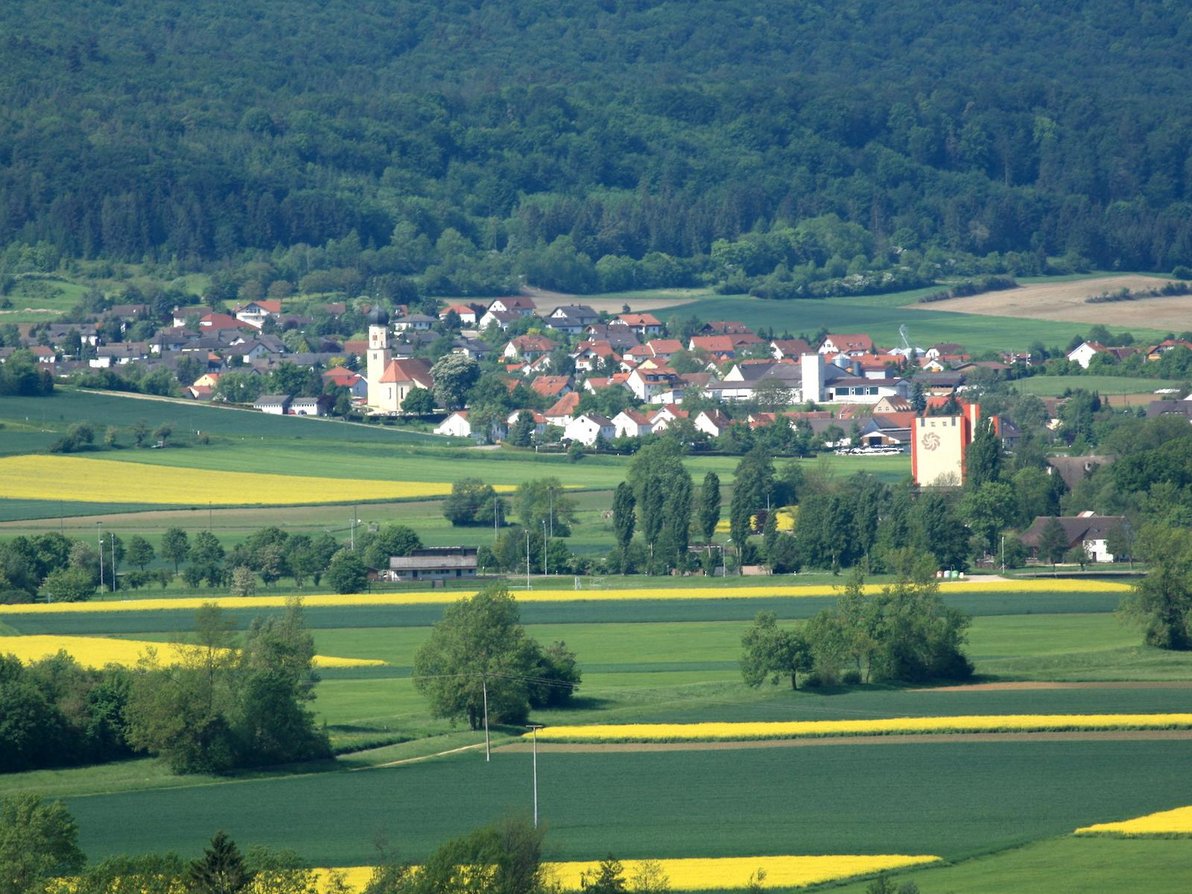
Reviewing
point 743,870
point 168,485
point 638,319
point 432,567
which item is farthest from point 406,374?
point 743,870

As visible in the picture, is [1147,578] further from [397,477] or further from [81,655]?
[397,477]

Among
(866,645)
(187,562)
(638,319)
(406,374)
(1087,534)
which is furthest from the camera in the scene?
(638,319)

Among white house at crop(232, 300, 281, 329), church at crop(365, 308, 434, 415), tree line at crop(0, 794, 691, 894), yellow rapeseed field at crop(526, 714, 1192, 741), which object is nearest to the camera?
tree line at crop(0, 794, 691, 894)

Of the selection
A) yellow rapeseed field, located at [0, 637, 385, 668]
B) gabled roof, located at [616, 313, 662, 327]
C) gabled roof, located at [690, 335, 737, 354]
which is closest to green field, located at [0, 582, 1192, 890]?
yellow rapeseed field, located at [0, 637, 385, 668]

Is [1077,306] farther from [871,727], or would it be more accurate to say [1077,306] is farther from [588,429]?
[871,727]

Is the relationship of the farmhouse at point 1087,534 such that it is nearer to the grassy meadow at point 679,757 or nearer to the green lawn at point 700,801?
the grassy meadow at point 679,757

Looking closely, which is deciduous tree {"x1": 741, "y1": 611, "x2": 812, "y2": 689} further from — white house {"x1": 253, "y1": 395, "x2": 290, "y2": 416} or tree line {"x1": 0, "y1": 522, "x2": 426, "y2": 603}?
white house {"x1": 253, "y1": 395, "x2": 290, "y2": 416}
